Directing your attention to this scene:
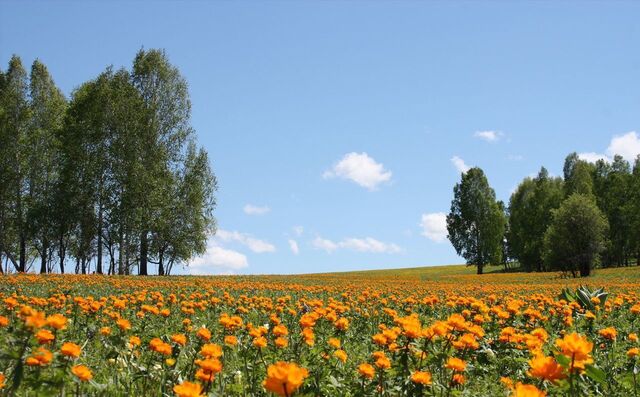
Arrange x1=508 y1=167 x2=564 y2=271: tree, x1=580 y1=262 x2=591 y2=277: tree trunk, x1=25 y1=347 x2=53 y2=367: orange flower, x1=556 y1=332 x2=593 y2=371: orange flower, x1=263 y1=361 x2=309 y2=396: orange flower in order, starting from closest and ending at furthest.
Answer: x1=263 y1=361 x2=309 y2=396: orange flower, x1=556 y1=332 x2=593 y2=371: orange flower, x1=25 y1=347 x2=53 y2=367: orange flower, x1=580 y1=262 x2=591 y2=277: tree trunk, x1=508 y1=167 x2=564 y2=271: tree

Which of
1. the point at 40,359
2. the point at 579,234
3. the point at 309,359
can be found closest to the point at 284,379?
the point at 40,359

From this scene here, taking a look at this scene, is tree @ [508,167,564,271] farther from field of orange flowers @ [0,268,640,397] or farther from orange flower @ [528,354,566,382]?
orange flower @ [528,354,566,382]

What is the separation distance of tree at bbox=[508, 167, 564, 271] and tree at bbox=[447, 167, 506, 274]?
335 cm

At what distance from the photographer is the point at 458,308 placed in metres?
10.3

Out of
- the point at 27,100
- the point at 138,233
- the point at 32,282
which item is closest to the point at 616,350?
the point at 32,282

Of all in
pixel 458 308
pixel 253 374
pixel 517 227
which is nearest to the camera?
pixel 253 374

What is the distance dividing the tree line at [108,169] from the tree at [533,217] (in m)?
49.8

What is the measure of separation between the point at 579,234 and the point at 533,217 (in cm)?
2060

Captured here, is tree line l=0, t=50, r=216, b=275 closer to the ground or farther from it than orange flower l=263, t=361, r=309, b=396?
farther from it

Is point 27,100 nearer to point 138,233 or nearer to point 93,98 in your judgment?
point 93,98

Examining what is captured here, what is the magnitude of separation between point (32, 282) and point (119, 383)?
1387cm

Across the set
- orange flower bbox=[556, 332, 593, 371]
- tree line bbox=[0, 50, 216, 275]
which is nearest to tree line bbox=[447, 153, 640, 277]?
tree line bbox=[0, 50, 216, 275]

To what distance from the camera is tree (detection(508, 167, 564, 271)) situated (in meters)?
72.4

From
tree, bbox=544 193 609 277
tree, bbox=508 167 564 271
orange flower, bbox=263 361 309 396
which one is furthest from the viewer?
tree, bbox=508 167 564 271
